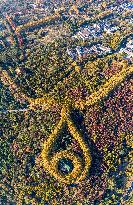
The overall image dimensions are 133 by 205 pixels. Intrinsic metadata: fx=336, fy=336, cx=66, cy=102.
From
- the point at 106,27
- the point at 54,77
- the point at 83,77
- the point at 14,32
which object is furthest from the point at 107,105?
the point at 14,32

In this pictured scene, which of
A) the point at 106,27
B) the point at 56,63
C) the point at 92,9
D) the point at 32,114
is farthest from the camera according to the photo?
the point at 92,9

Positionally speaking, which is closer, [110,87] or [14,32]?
[110,87]

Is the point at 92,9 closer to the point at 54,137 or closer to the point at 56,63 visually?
the point at 56,63

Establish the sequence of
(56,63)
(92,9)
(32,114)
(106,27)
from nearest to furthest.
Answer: (32,114), (56,63), (106,27), (92,9)

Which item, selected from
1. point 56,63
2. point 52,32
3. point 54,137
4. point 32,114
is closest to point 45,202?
point 54,137

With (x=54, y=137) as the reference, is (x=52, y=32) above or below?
above

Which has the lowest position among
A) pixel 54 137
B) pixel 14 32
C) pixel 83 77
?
pixel 54 137
